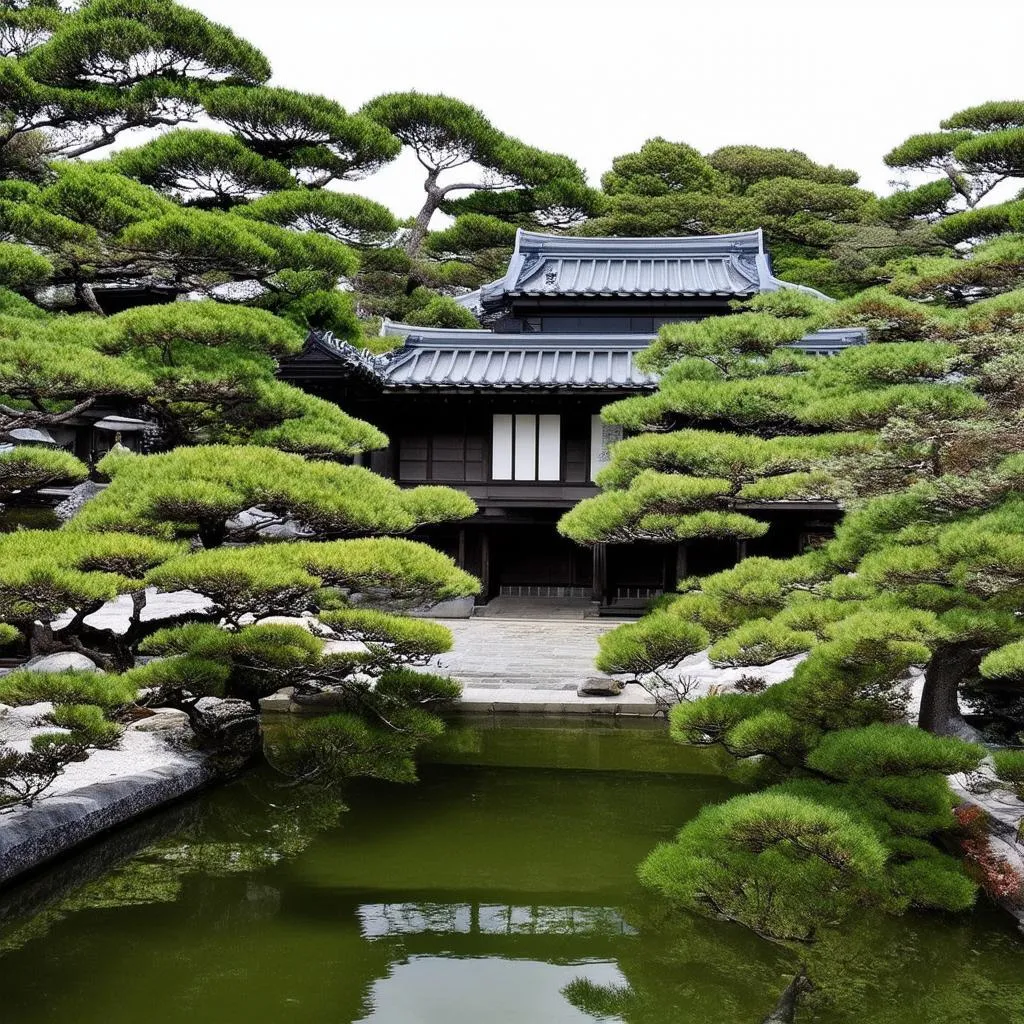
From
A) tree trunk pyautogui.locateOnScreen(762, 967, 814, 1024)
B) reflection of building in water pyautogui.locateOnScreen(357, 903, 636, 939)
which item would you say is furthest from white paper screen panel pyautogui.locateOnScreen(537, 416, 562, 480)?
tree trunk pyautogui.locateOnScreen(762, 967, 814, 1024)

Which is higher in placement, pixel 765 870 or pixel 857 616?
pixel 857 616

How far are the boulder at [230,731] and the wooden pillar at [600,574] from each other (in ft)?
34.5

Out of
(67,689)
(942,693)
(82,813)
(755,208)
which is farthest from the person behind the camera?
(755,208)

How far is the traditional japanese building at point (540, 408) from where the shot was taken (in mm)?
18328

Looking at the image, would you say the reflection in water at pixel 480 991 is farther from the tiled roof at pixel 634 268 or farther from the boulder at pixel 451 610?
the tiled roof at pixel 634 268

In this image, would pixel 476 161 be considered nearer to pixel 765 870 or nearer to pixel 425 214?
pixel 425 214

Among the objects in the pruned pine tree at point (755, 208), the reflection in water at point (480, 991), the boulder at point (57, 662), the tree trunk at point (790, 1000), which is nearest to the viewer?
the tree trunk at point (790, 1000)

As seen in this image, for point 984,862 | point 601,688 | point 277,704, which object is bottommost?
point 277,704

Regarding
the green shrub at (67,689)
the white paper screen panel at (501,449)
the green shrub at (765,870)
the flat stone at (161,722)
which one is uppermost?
the white paper screen panel at (501,449)

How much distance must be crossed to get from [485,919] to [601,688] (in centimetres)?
556

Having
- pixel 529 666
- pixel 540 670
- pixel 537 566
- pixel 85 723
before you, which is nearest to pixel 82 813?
pixel 85 723

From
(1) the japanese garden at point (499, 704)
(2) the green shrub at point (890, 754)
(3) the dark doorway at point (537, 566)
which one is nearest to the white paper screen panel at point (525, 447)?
(3) the dark doorway at point (537, 566)

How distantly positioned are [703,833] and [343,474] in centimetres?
416

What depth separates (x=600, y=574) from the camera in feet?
62.8
